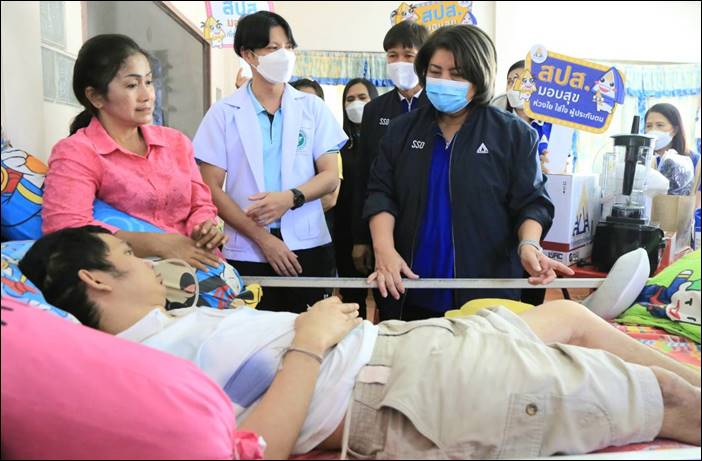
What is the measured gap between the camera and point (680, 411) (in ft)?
3.31

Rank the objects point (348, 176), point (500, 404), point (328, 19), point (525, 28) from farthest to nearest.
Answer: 1. point (525, 28)
2. point (328, 19)
3. point (348, 176)
4. point (500, 404)

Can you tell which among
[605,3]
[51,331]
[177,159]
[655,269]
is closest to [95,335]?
[51,331]

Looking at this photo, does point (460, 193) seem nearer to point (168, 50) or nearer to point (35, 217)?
point (35, 217)

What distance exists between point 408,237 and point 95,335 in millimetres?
968

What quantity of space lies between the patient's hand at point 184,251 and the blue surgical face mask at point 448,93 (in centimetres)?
75

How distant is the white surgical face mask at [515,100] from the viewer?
2455 millimetres

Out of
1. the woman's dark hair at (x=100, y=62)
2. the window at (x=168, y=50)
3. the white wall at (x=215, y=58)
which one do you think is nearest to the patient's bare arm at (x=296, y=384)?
the woman's dark hair at (x=100, y=62)

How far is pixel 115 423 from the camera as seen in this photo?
0.78 m

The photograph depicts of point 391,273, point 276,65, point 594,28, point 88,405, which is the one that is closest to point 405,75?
point 276,65

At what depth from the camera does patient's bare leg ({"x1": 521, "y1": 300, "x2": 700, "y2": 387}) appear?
115cm

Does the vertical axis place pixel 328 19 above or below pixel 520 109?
above

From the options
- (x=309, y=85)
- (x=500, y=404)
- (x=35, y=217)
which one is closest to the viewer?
(x=500, y=404)

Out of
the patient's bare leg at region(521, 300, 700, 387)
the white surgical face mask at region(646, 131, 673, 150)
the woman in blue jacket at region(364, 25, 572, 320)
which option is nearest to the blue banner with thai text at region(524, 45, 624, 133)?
the white surgical face mask at region(646, 131, 673, 150)

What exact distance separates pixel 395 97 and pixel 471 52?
1.95 ft
